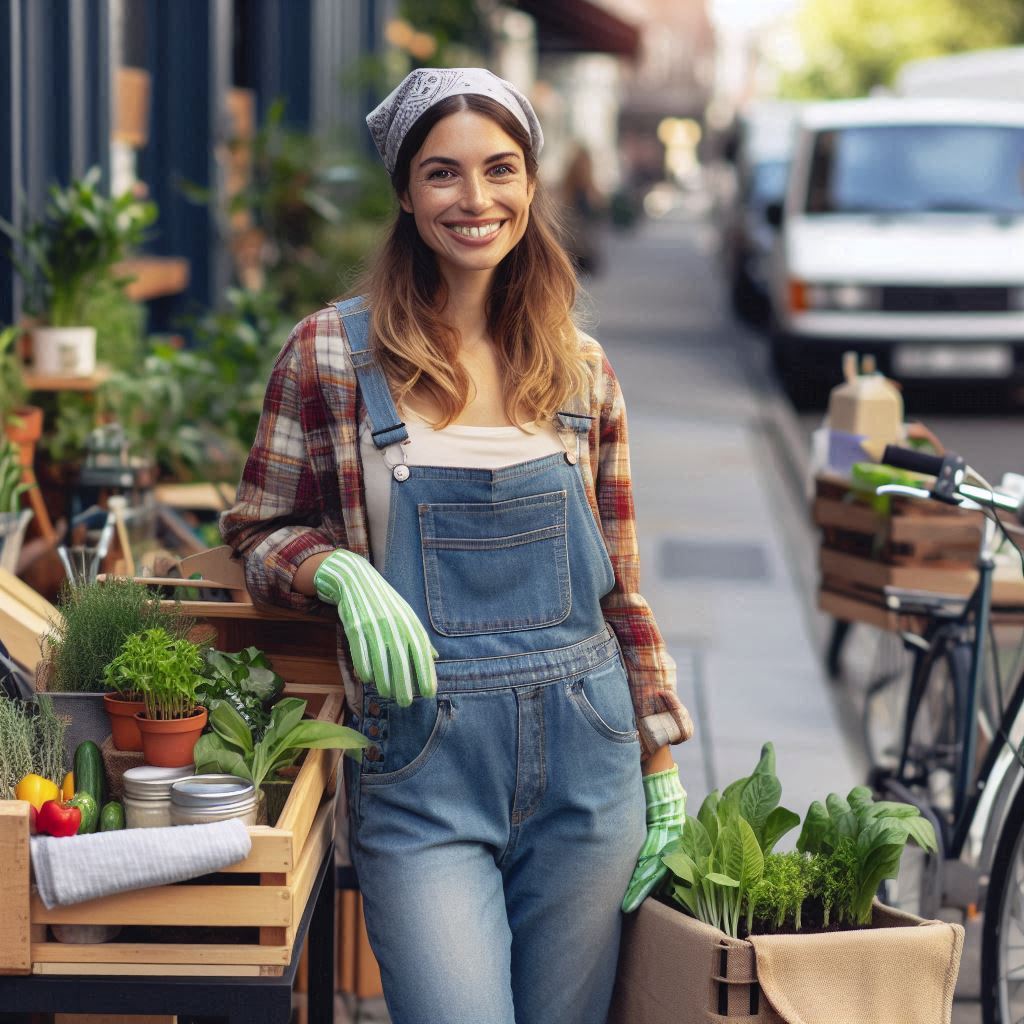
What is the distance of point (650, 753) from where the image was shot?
8.50 feet

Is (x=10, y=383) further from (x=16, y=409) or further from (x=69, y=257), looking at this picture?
(x=69, y=257)

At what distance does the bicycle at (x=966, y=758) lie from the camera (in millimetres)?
3154

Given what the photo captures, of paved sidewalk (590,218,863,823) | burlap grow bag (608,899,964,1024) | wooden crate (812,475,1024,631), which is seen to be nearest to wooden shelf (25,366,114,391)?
paved sidewalk (590,218,863,823)

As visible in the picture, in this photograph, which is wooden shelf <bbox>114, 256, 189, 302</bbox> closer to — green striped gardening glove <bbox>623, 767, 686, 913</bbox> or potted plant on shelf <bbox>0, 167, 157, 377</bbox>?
potted plant on shelf <bbox>0, 167, 157, 377</bbox>

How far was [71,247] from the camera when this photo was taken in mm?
5398

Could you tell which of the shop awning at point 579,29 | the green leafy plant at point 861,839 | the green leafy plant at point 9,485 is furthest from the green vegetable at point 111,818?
the shop awning at point 579,29

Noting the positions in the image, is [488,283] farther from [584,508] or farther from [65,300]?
[65,300]

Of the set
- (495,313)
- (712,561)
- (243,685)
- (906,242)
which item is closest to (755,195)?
(906,242)

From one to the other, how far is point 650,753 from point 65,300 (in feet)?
11.5

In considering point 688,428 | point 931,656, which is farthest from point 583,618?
point 688,428

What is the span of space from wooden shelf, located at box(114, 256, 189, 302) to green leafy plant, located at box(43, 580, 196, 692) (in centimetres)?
474

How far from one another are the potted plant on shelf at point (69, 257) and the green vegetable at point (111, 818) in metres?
3.37

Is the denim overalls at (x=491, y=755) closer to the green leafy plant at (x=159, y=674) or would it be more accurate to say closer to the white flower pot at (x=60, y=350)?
the green leafy plant at (x=159, y=674)

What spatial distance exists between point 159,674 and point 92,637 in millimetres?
271
